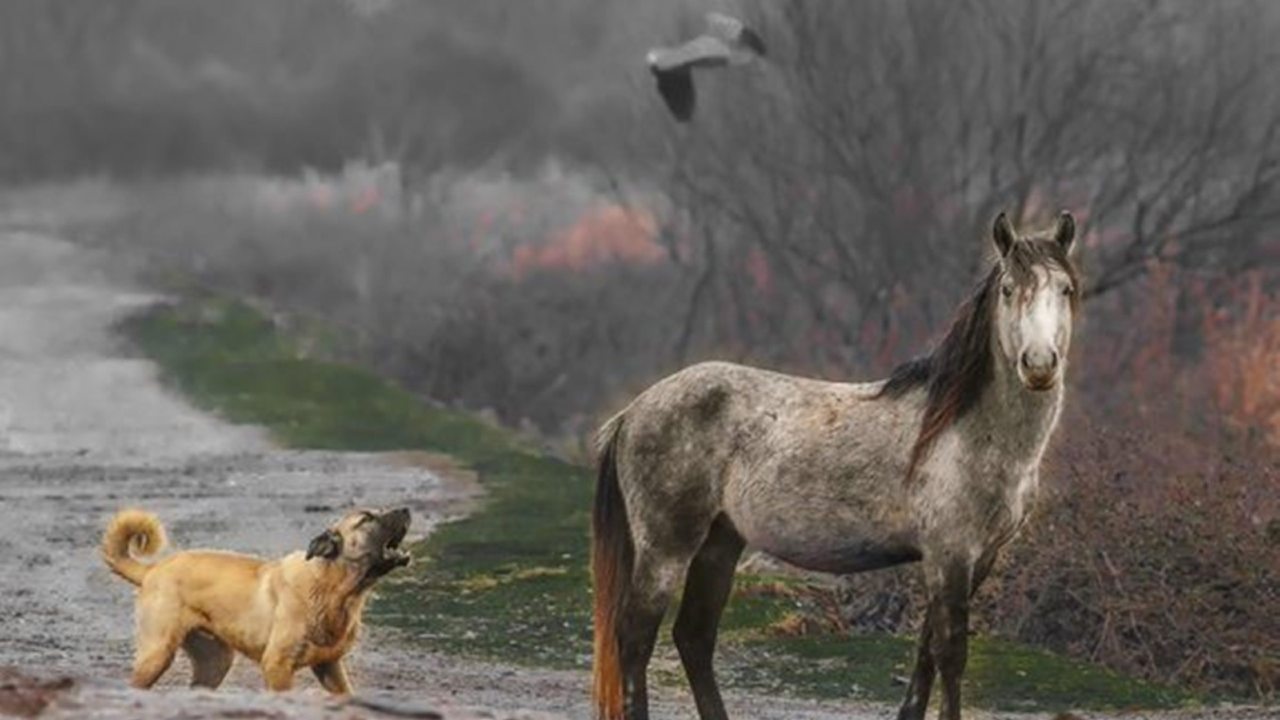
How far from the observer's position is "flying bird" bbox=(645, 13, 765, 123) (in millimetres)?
39594

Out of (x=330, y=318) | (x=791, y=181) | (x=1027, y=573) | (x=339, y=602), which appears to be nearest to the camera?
(x=339, y=602)

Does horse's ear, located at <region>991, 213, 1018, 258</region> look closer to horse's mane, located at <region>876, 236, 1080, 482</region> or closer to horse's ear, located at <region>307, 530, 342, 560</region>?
horse's mane, located at <region>876, 236, 1080, 482</region>

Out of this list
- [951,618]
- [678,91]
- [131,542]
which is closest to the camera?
[951,618]

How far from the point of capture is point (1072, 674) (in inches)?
570

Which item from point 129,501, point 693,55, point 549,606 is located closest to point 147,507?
point 129,501

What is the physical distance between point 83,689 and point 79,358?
47.3 meters

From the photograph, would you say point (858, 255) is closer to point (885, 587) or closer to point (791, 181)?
point (791, 181)

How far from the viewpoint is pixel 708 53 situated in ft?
130

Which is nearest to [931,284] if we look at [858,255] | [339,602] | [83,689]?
[858,255]

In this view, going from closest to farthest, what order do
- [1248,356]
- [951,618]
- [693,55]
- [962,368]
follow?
[951,618] < [962,368] < [1248,356] < [693,55]

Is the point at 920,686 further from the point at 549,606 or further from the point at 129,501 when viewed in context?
the point at 129,501

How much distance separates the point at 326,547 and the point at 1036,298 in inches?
123

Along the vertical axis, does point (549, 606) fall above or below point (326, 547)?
below

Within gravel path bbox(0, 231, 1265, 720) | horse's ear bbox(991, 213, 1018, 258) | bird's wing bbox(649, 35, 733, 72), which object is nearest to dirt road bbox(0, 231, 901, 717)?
gravel path bbox(0, 231, 1265, 720)
